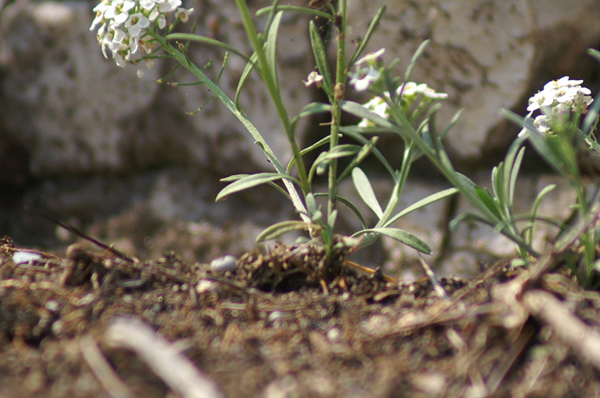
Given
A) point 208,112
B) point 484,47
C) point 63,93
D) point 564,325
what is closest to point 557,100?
point 564,325

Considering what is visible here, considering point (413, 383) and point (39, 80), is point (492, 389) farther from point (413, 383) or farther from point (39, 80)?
point (39, 80)

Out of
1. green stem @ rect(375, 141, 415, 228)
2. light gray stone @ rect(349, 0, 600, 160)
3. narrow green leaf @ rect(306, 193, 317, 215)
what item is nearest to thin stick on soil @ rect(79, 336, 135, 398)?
narrow green leaf @ rect(306, 193, 317, 215)

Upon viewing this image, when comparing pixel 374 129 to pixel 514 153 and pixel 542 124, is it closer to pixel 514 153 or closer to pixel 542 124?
pixel 514 153

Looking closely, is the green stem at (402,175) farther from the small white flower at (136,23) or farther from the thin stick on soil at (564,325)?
the small white flower at (136,23)

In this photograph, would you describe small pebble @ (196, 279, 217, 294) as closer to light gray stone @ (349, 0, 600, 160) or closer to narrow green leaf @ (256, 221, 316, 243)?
narrow green leaf @ (256, 221, 316, 243)

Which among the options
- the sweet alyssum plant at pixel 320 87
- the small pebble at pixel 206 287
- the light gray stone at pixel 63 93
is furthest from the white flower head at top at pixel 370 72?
the light gray stone at pixel 63 93

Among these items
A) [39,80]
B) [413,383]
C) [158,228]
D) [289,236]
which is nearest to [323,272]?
[413,383]
